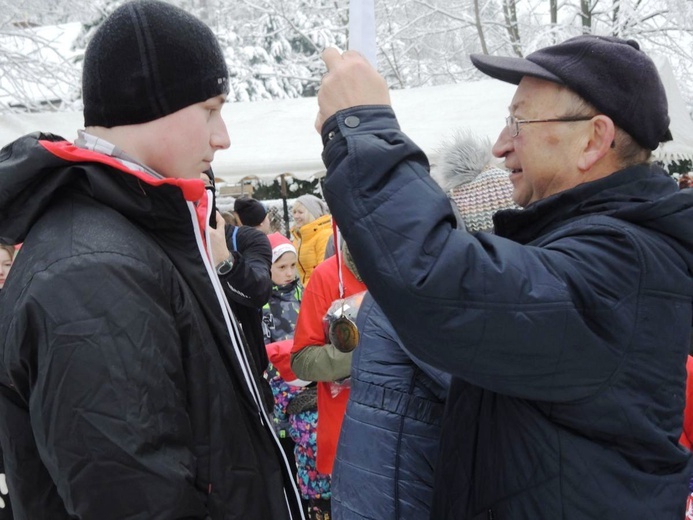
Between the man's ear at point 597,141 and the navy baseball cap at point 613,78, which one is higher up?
the navy baseball cap at point 613,78

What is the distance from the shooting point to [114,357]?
1133 millimetres

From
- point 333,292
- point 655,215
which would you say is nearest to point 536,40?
point 333,292

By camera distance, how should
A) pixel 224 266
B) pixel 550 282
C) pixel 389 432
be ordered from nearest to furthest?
1. pixel 550 282
2. pixel 389 432
3. pixel 224 266

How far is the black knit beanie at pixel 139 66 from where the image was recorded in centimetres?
132

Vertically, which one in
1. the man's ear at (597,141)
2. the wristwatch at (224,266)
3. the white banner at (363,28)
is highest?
the white banner at (363,28)

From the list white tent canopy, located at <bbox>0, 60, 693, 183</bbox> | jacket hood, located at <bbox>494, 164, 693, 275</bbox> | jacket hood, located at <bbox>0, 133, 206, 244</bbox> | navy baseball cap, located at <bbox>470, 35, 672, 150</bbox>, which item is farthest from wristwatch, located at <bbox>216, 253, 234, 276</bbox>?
white tent canopy, located at <bbox>0, 60, 693, 183</bbox>

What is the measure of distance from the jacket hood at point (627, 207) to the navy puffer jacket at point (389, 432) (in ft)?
1.40

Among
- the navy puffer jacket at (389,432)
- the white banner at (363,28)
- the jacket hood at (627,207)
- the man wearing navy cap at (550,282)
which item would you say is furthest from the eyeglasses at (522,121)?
the navy puffer jacket at (389,432)

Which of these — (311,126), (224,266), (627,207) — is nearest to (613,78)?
(627,207)

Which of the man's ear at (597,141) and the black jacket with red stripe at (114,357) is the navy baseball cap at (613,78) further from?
the black jacket with red stripe at (114,357)

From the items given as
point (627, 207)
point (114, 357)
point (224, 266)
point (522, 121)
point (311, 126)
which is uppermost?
point (522, 121)

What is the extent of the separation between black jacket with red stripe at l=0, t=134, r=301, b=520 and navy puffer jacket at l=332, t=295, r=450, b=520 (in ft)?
1.15

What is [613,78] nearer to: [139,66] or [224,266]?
[139,66]

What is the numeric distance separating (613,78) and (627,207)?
26 centimetres
